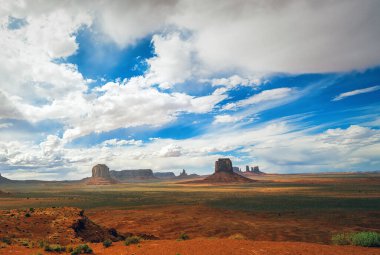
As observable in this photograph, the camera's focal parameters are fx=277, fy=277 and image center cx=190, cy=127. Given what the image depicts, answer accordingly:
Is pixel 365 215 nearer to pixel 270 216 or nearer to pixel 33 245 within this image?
pixel 270 216

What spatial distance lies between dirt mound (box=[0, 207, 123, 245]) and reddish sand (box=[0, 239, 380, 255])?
5321 millimetres

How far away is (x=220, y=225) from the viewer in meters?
39.2

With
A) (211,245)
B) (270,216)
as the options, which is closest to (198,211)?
(270,216)

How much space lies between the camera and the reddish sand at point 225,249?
1641 cm

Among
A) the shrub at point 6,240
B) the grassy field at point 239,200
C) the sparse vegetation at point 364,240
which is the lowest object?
the grassy field at point 239,200

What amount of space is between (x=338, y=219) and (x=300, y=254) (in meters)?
32.4

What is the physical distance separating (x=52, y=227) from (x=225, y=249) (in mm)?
18463

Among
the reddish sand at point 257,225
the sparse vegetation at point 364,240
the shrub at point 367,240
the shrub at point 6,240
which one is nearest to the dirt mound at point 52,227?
the shrub at point 6,240

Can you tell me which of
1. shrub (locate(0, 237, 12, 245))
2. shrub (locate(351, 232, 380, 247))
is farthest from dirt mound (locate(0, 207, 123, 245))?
shrub (locate(351, 232, 380, 247))

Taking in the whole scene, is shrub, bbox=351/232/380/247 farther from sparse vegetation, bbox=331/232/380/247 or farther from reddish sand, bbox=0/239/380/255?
reddish sand, bbox=0/239/380/255

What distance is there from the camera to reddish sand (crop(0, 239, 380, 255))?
16406mm

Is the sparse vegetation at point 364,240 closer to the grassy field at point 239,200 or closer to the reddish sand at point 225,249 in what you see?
the reddish sand at point 225,249

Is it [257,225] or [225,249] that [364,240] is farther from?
[257,225]

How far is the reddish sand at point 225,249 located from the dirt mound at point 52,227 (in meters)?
5.32
